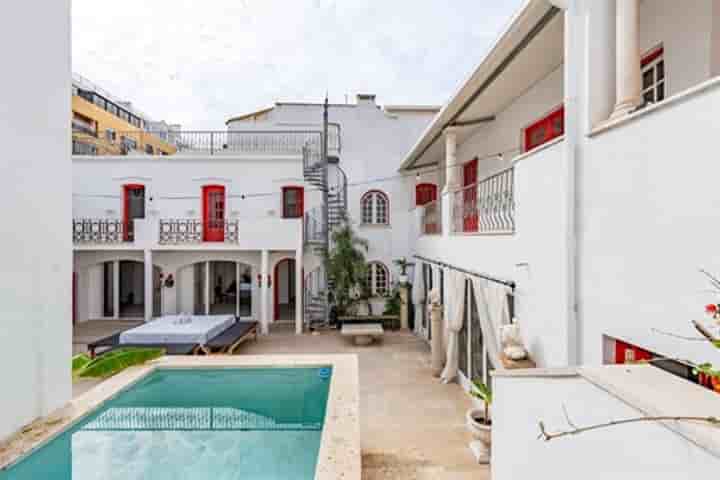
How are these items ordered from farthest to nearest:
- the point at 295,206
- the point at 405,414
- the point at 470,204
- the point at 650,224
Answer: the point at 295,206 < the point at 470,204 < the point at 405,414 < the point at 650,224

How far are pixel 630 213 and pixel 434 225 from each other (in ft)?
28.9

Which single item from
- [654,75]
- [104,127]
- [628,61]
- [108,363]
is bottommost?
[108,363]

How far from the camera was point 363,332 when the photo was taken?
11383 mm

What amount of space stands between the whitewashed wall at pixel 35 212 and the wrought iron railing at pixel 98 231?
390 inches

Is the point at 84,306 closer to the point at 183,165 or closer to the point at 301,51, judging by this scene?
the point at 183,165

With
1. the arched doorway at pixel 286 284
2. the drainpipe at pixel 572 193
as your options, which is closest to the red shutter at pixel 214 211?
the arched doorway at pixel 286 284

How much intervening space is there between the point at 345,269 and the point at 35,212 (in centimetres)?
951

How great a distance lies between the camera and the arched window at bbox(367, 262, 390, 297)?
14867 mm

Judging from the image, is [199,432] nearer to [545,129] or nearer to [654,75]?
[654,75]

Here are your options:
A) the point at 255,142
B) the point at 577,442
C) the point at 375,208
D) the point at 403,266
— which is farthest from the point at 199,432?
the point at 255,142

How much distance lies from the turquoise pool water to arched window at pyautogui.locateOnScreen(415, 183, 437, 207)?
30.6 ft

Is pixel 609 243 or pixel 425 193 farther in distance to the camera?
pixel 425 193

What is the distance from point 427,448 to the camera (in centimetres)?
569

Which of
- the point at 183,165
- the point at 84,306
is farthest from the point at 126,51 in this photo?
the point at 84,306
